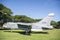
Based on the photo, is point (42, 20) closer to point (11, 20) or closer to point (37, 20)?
point (37, 20)

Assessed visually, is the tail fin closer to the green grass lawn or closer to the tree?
the green grass lawn

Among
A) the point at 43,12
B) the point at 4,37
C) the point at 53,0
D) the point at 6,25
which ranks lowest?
the point at 4,37

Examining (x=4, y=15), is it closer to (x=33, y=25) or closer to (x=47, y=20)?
(x=33, y=25)

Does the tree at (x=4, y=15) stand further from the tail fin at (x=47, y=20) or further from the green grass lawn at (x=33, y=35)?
the tail fin at (x=47, y=20)

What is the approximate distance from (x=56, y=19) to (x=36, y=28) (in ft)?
0.69

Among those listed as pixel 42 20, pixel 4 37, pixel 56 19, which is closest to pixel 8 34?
pixel 4 37

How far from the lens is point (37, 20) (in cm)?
134

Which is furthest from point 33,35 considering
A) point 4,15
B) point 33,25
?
point 4,15

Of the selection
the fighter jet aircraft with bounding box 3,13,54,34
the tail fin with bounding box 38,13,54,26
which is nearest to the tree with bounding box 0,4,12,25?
the fighter jet aircraft with bounding box 3,13,54,34

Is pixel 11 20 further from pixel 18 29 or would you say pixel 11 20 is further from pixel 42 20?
pixel 42 20

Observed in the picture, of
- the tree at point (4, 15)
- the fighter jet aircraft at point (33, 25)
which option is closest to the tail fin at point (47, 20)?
the fighter jet aircraft at point (33, 25)

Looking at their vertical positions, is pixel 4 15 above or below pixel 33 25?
above

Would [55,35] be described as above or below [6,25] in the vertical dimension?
below

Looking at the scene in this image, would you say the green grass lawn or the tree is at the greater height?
the tree
